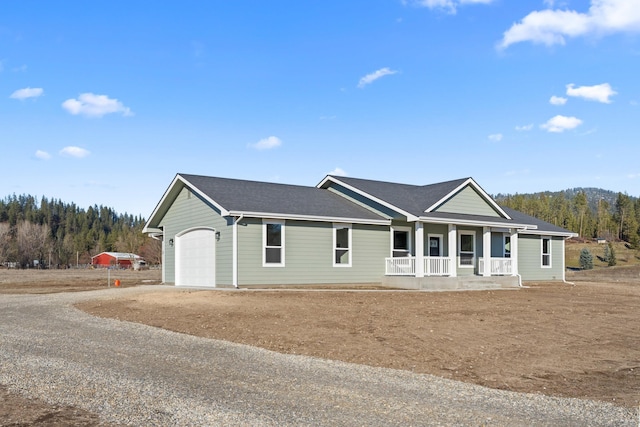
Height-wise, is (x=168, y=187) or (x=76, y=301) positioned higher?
(x=168, y=187)

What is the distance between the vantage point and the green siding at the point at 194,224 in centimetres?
2225

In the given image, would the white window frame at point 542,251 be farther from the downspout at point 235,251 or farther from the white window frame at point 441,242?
the downspout at point 235,251

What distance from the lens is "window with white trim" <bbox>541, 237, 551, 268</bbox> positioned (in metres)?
32.4

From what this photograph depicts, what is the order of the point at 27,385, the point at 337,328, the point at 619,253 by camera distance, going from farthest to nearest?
→ the point at 619,253 → the point at 337,328 → the point at 27,385

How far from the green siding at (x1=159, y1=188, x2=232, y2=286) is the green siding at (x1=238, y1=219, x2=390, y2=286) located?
0.74 metres

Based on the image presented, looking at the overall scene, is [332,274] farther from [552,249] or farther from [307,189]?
[552,249]

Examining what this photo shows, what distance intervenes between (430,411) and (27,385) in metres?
5.27

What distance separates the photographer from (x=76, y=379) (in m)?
8.20

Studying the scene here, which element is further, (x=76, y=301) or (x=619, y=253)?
(x=619, y=253)

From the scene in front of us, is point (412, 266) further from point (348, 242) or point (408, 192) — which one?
point (408, 192)

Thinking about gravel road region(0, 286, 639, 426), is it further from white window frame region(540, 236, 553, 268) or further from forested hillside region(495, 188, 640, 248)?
forested hillside region(495, 188, 640, 248)

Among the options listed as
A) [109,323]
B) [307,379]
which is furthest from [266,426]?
[109,323]

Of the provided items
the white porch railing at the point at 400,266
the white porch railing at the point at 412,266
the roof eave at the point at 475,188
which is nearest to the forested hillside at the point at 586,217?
the roof eave at the point at 475,188

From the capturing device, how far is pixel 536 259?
105ft
